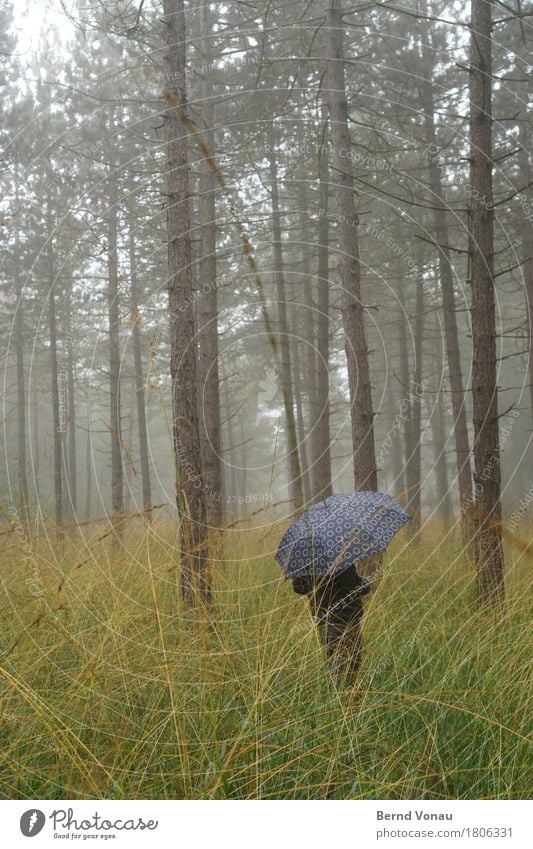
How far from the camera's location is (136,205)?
1402 centimetres

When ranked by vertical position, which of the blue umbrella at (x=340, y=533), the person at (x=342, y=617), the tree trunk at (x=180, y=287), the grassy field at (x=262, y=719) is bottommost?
the grassy field at (x=262, y=719)

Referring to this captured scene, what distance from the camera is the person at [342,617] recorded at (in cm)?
409

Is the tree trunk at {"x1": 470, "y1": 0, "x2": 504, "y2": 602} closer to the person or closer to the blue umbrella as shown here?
the person

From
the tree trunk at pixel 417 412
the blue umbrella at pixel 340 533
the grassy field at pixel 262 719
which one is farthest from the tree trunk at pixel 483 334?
the tree trunk at pixel 417 412

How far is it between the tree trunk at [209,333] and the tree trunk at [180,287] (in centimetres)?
363

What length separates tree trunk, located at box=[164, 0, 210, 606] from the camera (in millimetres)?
6102

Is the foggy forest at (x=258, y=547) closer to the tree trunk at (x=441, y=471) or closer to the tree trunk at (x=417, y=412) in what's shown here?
the tree trunk at (x=417, y=412)

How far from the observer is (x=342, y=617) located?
4.18 metres

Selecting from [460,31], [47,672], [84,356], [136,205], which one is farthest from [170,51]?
[84,356]

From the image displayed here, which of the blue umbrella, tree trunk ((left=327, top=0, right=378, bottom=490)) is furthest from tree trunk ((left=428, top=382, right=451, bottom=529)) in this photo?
the blue umbrella
